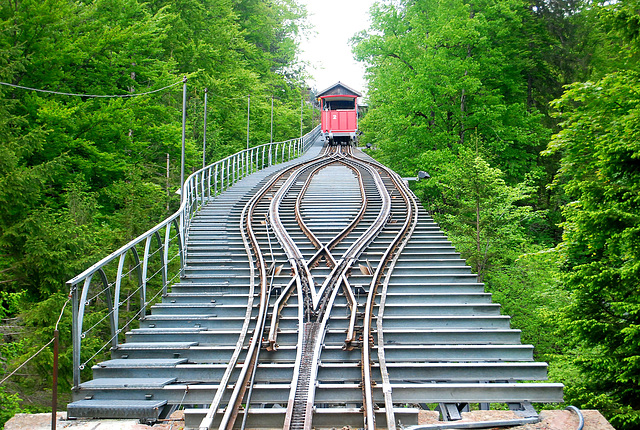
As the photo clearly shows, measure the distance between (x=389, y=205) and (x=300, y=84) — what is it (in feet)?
143

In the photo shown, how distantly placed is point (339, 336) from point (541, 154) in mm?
5652

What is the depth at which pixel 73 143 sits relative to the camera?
56.8 ft

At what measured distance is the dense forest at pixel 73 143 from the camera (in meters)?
10.6

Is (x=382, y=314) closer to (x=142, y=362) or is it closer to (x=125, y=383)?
(x=142, y=362)

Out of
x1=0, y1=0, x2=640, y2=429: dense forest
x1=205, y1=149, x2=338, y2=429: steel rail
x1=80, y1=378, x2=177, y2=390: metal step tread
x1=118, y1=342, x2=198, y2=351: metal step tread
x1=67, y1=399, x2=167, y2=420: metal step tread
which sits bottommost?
x1=67, y1=399, x2=167, y2=420: metal step tread

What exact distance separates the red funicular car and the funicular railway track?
27.9 metres

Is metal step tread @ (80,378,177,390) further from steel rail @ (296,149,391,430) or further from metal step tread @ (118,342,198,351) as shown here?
steel rail @ (296,149,391,430)

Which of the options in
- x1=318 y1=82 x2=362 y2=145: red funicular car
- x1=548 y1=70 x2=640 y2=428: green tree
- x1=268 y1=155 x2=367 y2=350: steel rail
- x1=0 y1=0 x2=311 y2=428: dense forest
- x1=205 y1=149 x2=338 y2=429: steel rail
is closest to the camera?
x1=205 y1=149 x2=338 y2=429: steel rail

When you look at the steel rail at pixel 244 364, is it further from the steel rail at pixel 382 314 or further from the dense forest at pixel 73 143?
the dense forest at pixel 73 143

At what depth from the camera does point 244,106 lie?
116ft

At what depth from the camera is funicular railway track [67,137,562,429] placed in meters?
5.81

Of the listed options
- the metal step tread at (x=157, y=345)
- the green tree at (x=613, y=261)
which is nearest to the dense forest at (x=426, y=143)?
the green tree at (x=613, y=261)

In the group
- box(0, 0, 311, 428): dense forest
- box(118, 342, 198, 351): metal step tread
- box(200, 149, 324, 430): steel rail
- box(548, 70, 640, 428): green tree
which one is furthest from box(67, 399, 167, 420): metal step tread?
box(548, 70, 640, 428): green tree

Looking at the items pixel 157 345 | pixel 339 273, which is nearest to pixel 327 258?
pixel 339 273
